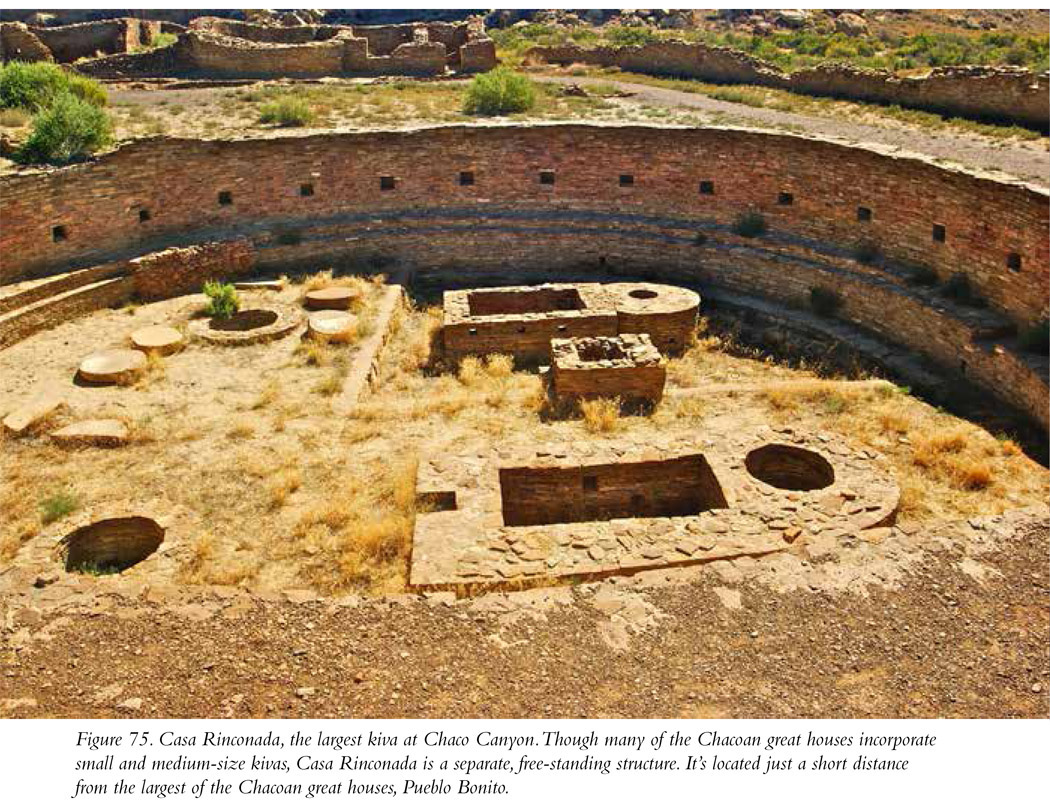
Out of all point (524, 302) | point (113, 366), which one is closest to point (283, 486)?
point (113, 366)

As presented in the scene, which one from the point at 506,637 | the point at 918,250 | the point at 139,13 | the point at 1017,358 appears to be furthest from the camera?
the point at 139,13

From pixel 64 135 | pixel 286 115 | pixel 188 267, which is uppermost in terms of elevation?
pixel 286 115

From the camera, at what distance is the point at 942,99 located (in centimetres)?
1773

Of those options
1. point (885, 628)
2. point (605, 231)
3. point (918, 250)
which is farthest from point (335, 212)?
→ point (885, 628)

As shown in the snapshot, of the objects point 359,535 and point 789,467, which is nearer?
point 359,535

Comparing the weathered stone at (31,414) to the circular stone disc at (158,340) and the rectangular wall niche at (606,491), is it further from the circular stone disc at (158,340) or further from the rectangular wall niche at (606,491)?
the rectangular wall niche at (606,491)

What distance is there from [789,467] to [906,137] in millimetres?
10655

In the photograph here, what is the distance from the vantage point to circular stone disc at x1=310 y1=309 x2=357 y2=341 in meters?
12.6

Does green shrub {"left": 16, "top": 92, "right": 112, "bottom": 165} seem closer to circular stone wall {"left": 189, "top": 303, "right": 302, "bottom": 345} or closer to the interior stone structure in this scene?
circular stone wall {"left": 189, "top": 303, "right": 302, "bottom": 345}

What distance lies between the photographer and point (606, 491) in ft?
28.9

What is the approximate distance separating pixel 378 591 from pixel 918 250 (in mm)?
10781

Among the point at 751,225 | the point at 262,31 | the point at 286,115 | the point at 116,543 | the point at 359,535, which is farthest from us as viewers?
the point at 262,31

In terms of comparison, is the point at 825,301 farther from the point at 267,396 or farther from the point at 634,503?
the point at 267,396

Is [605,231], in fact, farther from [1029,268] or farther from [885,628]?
[885,628]
